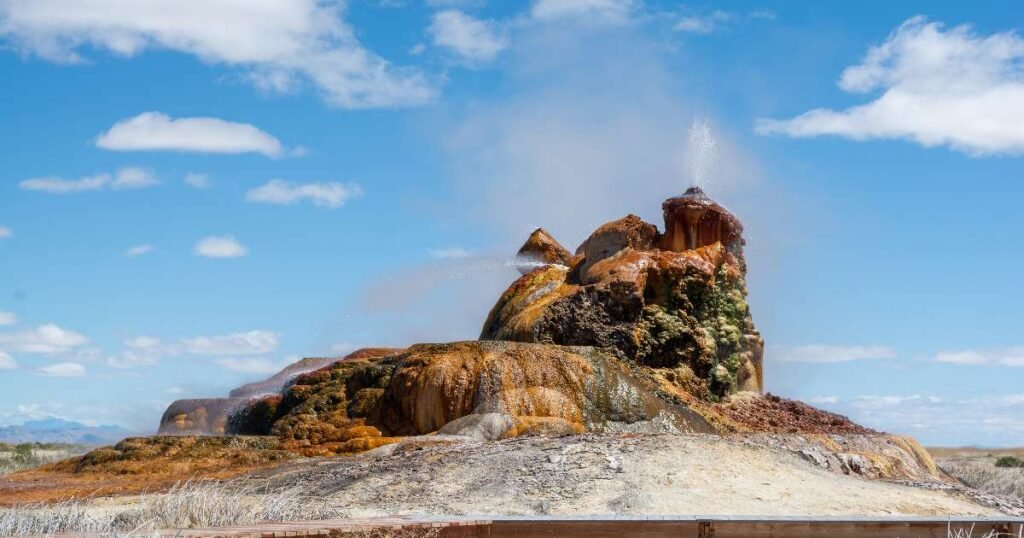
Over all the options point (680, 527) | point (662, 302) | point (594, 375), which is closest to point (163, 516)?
point (680, 527)

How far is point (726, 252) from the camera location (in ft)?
89.3

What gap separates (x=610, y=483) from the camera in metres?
15.6

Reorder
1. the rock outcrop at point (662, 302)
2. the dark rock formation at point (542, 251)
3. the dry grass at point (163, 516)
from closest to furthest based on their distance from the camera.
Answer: the dry grass at point (163, 516) → the rock outcrop at point (662, 302) → the dark rock formation at point (542, 251)

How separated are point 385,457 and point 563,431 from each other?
325cm

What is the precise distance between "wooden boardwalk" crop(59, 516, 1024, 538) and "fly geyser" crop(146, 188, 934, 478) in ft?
20.7

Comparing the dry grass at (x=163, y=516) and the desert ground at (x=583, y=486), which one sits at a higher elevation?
the desert ground at (x=583, y=486)

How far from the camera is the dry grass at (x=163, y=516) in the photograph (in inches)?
430

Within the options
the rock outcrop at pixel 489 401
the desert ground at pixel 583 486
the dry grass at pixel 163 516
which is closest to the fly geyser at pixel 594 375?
the rock outcrop at pixel 489 401

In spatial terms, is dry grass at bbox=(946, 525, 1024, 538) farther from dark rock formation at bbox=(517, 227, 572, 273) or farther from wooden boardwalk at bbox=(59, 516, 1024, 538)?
dark rock formation at bbox=(517, 227, 572, 273)

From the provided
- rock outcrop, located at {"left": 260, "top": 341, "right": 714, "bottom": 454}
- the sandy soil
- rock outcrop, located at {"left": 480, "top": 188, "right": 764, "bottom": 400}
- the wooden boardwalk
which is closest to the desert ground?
the sandy soil

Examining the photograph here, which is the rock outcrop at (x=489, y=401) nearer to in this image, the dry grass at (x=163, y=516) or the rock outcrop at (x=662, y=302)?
the rock outcrop at (x=662, y=302)

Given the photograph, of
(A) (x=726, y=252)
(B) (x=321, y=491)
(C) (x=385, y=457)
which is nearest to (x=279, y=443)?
(C) (x=385, y=457)

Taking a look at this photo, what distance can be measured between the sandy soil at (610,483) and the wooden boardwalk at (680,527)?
6.17 feet

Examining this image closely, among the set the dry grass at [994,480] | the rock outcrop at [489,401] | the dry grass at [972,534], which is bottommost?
the dry grass at [972,534]
